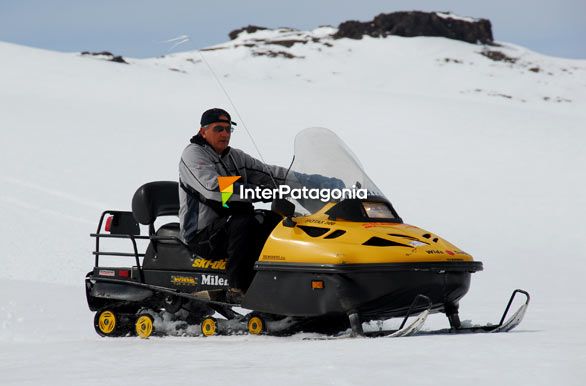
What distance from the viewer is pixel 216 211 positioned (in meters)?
6.08

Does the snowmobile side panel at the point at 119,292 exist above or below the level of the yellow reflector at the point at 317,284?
below

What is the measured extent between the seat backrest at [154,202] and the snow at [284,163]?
3.07 ft

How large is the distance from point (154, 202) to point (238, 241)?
1.05 m

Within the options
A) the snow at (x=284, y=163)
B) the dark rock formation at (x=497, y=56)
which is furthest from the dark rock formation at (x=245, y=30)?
the snow at (x=284, y=163)

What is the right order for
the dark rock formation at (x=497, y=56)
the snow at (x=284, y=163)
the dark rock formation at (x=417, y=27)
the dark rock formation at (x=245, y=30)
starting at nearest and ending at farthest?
the snow at (x=284, y=163) → the dark rock formation at (x=497, y=56) → the dark rock formation at (x=417, y=27) → the dark rock formation at (x=245, y=30)

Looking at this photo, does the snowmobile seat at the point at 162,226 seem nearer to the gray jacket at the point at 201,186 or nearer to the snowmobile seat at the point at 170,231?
the snowmobile seat at the point at 170,231

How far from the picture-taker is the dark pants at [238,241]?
19.2 feet

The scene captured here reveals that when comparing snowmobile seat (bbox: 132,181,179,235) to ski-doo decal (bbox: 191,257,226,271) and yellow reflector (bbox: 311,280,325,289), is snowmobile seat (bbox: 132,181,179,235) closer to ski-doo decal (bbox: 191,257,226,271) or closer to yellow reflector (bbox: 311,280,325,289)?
ski-doo decal (bbox: 191,257,226,271)

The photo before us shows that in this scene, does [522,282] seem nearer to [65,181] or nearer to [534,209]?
[534,209]

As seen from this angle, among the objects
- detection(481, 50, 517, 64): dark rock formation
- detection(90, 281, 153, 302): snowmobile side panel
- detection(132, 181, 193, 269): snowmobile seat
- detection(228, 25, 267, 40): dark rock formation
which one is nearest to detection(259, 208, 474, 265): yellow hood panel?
detection(132, 181, 193, 269): snowmobile seat

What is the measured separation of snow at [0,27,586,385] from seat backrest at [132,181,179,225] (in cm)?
94

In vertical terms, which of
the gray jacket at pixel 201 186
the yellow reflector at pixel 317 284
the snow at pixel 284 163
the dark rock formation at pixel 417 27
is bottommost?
the snow at pixel 284 163

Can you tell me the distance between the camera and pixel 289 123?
2188cm

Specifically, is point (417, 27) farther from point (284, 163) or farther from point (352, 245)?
point (352, 245)
